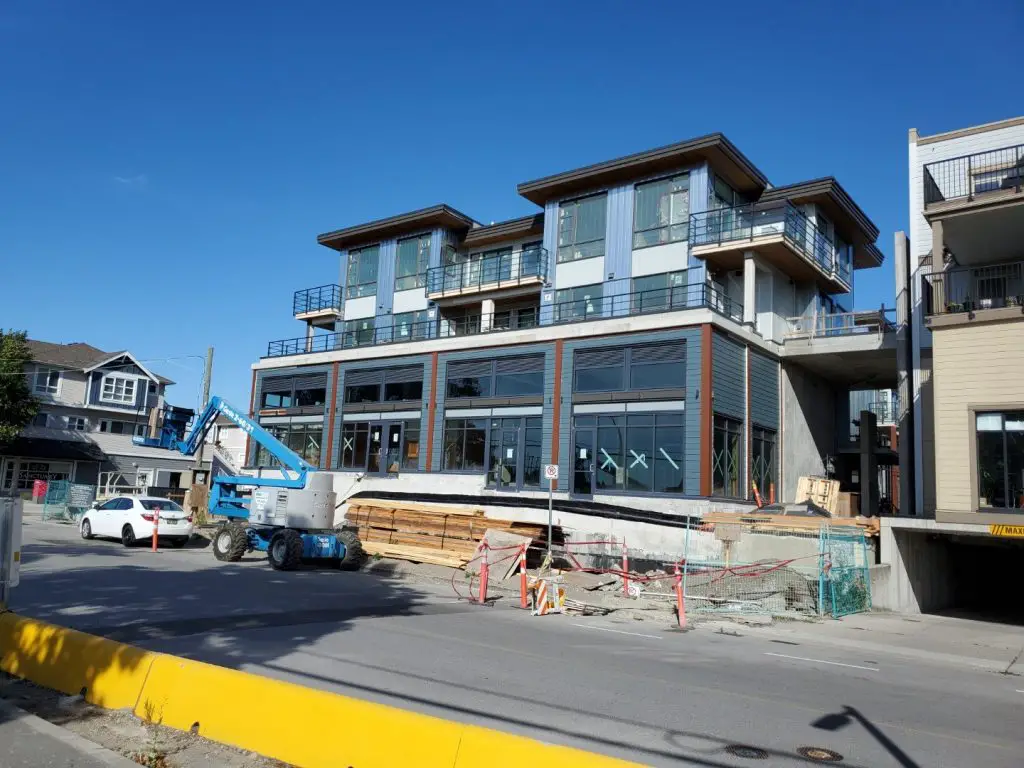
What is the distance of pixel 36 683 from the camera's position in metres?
8.02

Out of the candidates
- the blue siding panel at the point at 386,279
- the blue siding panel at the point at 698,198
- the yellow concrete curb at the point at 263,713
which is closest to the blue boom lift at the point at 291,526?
the yellow concrete curb at the point at 263,713

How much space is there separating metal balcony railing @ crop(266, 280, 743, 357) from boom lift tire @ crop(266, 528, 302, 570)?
13.2 m

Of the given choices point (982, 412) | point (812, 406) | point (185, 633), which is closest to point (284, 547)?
point (185, 633)

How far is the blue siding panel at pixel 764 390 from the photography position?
2852 cm

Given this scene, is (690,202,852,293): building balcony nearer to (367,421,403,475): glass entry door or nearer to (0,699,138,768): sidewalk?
(367,421,403,475): glass entry door

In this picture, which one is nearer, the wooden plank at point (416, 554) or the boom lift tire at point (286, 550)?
the boom lift tire at point (286, 550)

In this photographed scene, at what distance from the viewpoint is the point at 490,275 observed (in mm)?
36250

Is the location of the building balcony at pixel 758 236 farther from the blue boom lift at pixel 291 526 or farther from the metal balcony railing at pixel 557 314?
the blue boom lift at pixel 291 526

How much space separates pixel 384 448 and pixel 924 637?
23.4m

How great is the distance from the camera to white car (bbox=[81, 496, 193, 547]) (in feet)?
81.1

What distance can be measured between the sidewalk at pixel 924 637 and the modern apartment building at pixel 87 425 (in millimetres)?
44582

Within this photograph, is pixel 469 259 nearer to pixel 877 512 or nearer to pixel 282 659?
pixel 877 512

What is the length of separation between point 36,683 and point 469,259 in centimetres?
3164

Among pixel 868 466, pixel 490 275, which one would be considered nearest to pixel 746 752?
pixel 868 466
